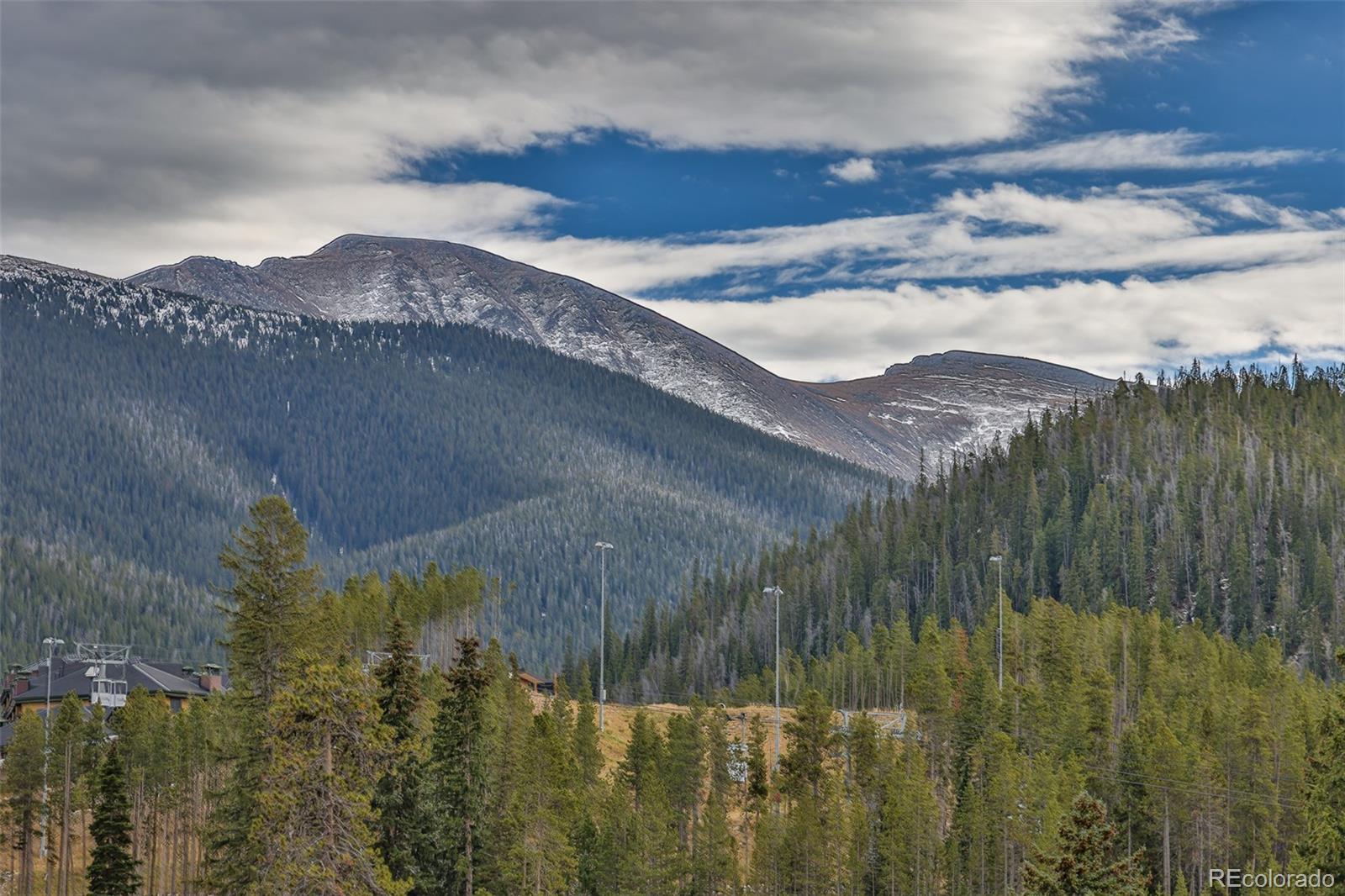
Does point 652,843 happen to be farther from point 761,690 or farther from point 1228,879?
point 761,690

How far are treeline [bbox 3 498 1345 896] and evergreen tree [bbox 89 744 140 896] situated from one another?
0.44ft

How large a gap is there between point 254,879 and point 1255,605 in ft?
529

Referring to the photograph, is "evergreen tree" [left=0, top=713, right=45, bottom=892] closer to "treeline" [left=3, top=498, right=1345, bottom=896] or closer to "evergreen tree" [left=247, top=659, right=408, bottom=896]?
"treeline" [left=3, top=498, right=1345, bottom=896]

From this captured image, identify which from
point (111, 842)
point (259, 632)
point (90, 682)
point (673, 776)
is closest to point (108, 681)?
point (90, 682)

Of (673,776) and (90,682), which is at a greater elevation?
(90,682)

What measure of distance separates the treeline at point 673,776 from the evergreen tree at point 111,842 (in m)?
0.13

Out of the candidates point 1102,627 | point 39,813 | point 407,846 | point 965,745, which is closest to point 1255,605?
point 1102,627

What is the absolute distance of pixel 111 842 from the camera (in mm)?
84188

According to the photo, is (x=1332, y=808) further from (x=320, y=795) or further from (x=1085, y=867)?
(x=320, y=795)

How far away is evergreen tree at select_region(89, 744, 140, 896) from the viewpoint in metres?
82.3

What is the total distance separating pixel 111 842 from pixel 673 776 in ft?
131

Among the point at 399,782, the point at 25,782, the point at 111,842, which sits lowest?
the point at 111,842

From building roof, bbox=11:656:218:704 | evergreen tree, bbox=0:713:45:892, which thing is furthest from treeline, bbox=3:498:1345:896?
building roof, bbox=11:656:218:704

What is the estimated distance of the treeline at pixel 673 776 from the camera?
47.7 metres
